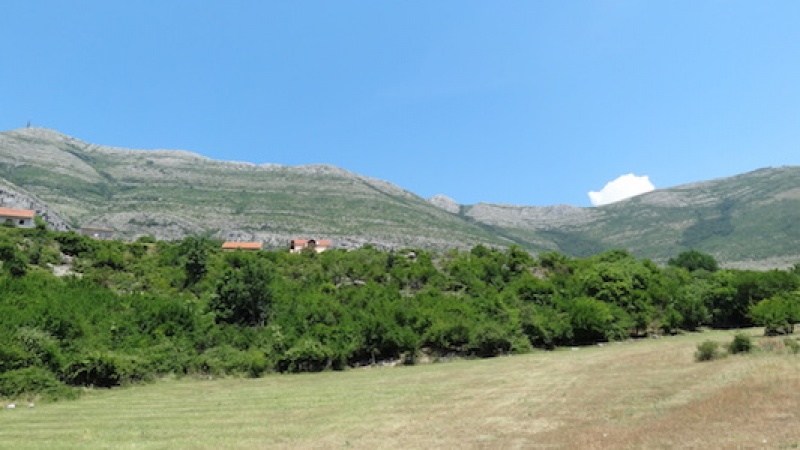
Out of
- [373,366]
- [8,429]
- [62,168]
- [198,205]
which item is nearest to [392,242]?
[198,205]

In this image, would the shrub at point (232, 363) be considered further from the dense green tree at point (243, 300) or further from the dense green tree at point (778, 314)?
the dense green tree at point (778, 314)

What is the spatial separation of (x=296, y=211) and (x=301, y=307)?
106 m

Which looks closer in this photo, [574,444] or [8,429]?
[574,444]

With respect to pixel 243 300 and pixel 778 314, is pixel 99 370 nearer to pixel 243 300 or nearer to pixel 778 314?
pixel 243 300

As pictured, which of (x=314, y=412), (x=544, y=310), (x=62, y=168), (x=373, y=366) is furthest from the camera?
(x=62, y=168)

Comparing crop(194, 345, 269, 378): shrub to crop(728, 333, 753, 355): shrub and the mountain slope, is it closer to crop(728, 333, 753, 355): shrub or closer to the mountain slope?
crop(728, 333, 753, 355): shrub

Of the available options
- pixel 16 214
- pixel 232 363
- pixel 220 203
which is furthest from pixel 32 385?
pixel 220 203

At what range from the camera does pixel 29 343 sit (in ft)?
88.5

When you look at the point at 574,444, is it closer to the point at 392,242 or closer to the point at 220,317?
the point at 220,317

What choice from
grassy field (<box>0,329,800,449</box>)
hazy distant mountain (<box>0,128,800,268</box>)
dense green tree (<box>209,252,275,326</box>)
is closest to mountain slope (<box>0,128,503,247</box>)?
hazy distant mountain (<box>0,128,800,268</box>)

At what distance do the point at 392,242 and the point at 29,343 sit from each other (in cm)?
9998

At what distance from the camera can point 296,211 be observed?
145 metres

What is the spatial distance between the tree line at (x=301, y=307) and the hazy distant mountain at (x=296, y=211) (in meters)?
62.9

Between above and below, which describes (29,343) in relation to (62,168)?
below
